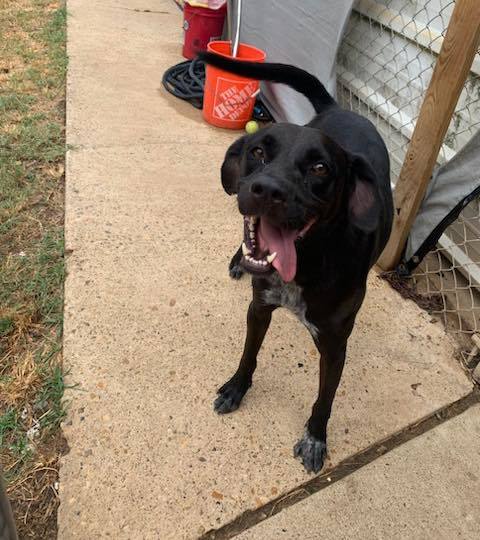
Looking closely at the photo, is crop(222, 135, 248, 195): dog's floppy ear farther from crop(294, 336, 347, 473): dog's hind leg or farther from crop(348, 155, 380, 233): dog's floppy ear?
crop(294, 336, 347, 473): dog's hind leg

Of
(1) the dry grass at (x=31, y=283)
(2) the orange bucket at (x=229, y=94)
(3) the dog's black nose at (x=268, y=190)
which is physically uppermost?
(3) the dog's black nose at (x=268, y=190)

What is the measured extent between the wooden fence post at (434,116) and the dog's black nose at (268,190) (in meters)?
1.59

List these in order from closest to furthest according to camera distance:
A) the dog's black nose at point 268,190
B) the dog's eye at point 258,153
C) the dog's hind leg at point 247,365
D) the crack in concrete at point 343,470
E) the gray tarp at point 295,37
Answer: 1. the dog's black nose at point 268,190
2. the dog's eye at point 258,153
3. the crack in concrete at point 343,470
4. the dog's hind leg at point 247,365
5. the gray tarp at point 295,37

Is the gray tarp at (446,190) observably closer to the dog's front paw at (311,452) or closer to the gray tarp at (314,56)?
the gray tarp at (314,56)

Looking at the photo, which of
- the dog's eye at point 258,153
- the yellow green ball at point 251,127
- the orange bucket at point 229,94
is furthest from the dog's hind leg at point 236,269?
the orange bucket at point 229,94

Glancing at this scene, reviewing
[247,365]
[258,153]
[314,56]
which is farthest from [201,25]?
[247,365]

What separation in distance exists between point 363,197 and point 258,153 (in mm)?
387

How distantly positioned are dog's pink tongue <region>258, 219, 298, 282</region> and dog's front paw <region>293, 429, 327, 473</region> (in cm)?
83

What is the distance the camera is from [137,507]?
5.77ft

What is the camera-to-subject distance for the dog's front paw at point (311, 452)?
77.8 inches

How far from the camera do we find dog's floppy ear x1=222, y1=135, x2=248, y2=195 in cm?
181

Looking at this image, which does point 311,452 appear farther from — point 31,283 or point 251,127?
point 251,127

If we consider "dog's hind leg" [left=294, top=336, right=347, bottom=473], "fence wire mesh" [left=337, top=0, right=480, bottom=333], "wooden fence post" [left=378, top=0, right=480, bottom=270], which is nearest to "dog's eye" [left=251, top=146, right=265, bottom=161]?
"dog's hind leg" [left=294, top=336, right=347, bottom=473]

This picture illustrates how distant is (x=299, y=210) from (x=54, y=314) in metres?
1.53
